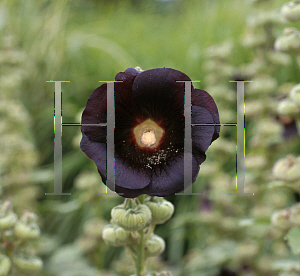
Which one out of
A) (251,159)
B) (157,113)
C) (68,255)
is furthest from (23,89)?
(157,113)

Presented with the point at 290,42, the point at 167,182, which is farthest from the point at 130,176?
the point at 290,42

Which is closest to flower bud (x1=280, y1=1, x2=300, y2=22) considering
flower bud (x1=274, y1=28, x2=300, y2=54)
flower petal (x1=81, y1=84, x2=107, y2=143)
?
flower bud (x1=274, y1=28, x2=300, y2=54)

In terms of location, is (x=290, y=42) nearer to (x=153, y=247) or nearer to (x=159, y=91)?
(x=159, y=91)

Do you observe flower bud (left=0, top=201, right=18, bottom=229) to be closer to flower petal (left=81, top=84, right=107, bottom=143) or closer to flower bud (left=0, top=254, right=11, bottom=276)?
flower bud (left=0, top=254, right=11, bottom=276)

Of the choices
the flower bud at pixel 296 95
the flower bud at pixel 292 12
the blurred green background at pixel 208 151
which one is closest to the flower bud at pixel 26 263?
the blurred green background at pixel 208 151

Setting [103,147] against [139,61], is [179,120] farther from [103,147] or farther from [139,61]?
[139,61]

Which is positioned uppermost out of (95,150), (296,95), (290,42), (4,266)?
(290,42)

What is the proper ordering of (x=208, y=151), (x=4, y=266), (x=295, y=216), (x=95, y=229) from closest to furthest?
1. (x=4, y=266)
2. (x=295, y=216)
3. (x=95, y=229)
4. (x=208, y=151)
